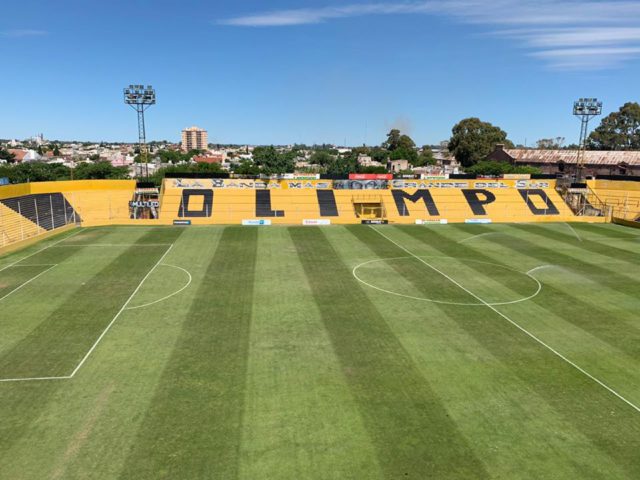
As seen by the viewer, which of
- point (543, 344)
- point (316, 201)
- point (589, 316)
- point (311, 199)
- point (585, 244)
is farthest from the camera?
point (311, 199)

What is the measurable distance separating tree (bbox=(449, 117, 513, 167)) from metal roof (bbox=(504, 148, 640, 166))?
10.2m

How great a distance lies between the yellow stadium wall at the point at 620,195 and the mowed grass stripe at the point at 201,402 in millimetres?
52955

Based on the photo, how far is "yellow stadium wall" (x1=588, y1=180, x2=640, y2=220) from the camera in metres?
55.3

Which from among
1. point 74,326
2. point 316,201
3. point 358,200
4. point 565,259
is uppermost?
point 358,200

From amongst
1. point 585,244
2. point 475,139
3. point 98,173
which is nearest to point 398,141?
point 475,139

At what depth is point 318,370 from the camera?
15484mm

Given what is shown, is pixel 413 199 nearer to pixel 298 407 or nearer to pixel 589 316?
pixel 589 316

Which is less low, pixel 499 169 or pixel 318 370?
pixel 499 169

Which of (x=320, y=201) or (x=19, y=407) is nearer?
(x=19, y=407)

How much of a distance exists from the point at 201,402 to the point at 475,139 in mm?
118423

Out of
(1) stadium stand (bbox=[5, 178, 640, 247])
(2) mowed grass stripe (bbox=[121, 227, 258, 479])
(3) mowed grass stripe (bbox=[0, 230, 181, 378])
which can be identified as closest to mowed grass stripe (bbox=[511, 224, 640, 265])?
(1) stadium stand (bbox=[5, 178, 640, 247])

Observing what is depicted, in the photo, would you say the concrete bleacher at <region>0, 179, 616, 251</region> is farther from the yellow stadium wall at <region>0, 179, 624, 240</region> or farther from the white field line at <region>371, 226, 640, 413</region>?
the white field line at <region>371, 226, 640, 413</region>

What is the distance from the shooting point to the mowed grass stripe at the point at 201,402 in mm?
10805

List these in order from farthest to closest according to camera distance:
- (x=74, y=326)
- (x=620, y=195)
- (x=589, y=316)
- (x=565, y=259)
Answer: (x=620, y=195)
(x=565, y=259)
(x=589, y=316)
(x=74, y=326)
